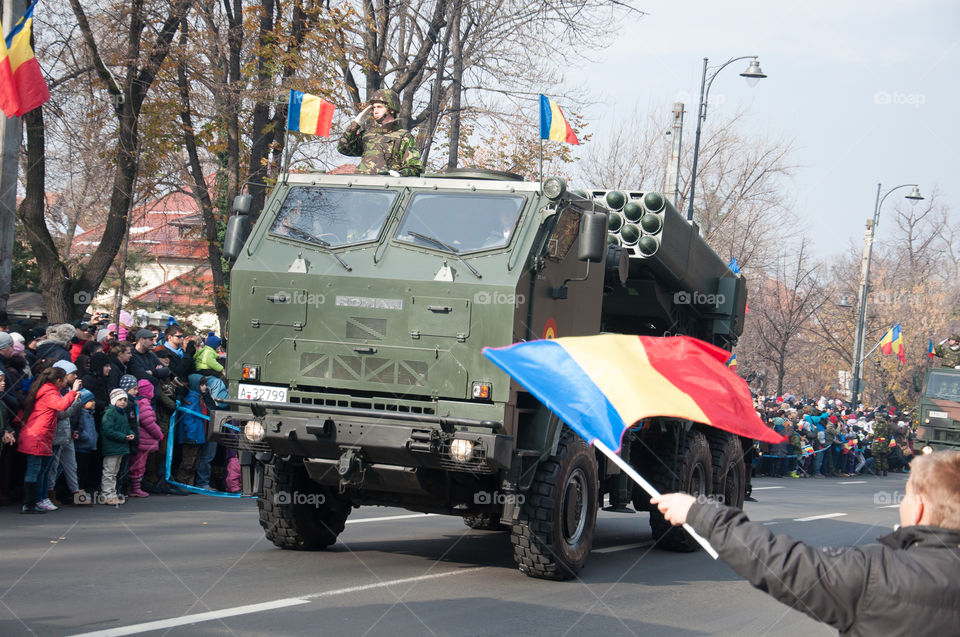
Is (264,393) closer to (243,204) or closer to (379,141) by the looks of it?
(243,204)

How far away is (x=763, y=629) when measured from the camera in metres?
7.66

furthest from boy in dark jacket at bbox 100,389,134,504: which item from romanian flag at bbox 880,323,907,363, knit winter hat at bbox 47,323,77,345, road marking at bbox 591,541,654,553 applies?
romanian flag at bbox 880,323,907,363

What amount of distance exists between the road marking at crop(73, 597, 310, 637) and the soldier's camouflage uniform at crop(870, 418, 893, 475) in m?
28.8

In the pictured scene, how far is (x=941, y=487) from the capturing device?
3162 millimetres

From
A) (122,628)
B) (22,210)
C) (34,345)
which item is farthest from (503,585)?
(22,210)

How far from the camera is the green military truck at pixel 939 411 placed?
24.9 m

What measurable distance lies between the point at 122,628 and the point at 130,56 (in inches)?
560

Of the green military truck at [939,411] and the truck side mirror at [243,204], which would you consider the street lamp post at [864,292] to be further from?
the truck side mirror at [243,204]

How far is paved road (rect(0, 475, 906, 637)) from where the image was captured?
21.8ft

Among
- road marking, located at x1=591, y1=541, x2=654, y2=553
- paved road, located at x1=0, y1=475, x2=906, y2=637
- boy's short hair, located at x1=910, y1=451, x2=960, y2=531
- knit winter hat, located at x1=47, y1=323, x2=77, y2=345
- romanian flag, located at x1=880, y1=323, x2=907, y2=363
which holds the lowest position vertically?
road marking, located at x1=591, y1=541, x2=654, y2=553

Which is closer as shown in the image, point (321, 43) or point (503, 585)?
point (503, 585)

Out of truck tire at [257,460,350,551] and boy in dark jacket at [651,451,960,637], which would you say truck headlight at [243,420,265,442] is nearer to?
truck tire at [257,460,350,551]

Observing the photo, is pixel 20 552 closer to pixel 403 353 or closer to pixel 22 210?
pixel 403 353

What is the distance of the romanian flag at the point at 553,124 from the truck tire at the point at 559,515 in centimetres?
372
